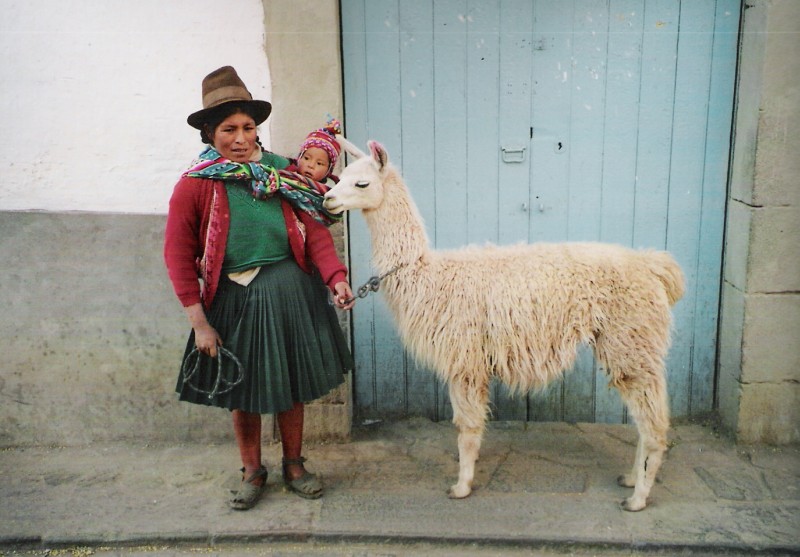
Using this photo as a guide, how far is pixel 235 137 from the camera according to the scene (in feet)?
11.3

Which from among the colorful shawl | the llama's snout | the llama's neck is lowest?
the llama's neck

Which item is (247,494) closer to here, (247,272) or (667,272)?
(247,272)

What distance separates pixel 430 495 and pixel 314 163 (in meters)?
1.77

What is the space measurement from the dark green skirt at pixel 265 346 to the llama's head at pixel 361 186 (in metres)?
0.38

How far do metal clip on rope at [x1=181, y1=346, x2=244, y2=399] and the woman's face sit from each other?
2.94 ft

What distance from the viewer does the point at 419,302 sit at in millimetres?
3697

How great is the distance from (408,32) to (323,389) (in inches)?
81.1

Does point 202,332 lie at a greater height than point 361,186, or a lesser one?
lesser

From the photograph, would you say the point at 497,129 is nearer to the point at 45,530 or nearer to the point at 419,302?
the point at 419,302

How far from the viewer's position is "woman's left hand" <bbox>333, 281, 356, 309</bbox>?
361 cm

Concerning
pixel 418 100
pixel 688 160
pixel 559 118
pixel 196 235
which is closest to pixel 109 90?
pixel 196 235

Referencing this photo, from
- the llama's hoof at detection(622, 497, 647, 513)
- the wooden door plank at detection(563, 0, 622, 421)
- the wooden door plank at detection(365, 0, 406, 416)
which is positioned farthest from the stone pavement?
the wooden door plank at detection(365, 0, 406, 416)

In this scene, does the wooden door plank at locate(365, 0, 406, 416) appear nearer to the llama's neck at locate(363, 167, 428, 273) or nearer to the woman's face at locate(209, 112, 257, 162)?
the llama's neck at locate(363, 167, 428, 273)

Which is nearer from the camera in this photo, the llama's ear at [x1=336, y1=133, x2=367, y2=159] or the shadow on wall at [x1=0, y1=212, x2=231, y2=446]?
the llama's ear at [x1=336, y1=133, x2=367, y2=159]
